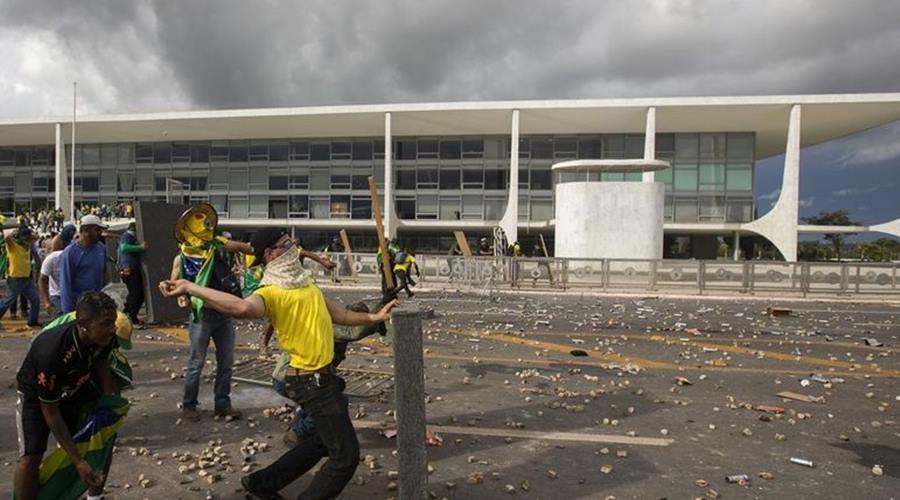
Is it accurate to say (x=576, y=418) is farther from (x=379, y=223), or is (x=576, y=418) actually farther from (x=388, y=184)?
(x=388, y=184)

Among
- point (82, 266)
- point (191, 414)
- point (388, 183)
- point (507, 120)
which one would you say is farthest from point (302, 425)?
point (507, 120)

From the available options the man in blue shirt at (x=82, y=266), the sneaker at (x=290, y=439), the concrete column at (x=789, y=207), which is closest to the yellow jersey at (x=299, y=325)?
the sneaker at (x=290, y=439)

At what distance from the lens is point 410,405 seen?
3299 mm

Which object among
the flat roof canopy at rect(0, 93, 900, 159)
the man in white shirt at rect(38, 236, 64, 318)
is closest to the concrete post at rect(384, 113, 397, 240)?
the flat roof canopy at rect(0, 93, 900, 159)

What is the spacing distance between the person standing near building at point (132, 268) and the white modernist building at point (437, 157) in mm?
27724

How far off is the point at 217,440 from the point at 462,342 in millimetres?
5276

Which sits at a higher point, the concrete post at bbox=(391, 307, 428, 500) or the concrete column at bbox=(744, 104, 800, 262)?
the concrete column at bbox=(744, 104, 800, 262)

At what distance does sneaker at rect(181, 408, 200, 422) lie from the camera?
17.5 ft

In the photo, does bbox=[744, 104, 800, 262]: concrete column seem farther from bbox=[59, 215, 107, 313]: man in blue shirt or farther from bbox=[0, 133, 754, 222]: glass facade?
bbox=[59, 215, 107, 313]: man in blue shirt

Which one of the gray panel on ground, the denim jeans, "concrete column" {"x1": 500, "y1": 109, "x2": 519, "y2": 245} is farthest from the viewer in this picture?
"concrete column" {"x1": 500, "y1": 109, "x2": 519, "y2": 245}

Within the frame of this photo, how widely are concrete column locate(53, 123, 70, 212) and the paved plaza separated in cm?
3876

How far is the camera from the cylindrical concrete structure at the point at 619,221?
2430 cm

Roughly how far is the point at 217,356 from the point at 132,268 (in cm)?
542

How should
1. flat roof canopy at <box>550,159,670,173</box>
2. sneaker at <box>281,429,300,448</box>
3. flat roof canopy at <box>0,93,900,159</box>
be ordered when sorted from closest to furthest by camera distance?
1. sneaker at <box>281,429,300,448</box>
2. flat roof canopy at <box>550,159,670,173</box>
3. flat roof canopy at <box>0,93,900,159</box>
